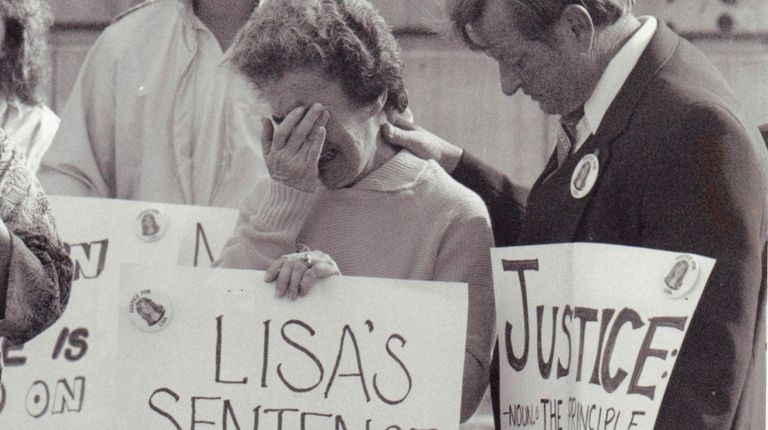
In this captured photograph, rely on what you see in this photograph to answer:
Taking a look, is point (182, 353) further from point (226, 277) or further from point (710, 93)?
point (710, 93)

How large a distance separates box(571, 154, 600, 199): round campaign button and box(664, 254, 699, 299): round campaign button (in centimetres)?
26

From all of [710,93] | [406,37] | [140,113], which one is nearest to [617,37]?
[710,93]

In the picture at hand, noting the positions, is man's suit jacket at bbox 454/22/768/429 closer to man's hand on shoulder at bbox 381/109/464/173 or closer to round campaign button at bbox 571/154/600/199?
round campaign button at bbox 571/154/600/199

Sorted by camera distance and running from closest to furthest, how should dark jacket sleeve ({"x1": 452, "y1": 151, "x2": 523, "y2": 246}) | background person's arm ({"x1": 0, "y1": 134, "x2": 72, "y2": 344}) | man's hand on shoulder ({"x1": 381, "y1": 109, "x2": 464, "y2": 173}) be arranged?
background person's arm ({"x1": 0, "y1": 134, "x2": 72, "y2": 344}), man's hand on shoulder ({"x1": 381, "y1": 109, "x2": 464, "y2": 173}), dark jacket sleeve ({"x1": 452, "y1": 151, "x2": 523, "y2": 246})

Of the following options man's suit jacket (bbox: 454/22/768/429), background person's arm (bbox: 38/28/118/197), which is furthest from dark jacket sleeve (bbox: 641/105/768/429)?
background person's arm (bbox: 38/28/118/197)

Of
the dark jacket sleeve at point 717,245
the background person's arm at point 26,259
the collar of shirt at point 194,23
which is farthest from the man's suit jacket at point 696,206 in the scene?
the collar of shirt at point 194,23

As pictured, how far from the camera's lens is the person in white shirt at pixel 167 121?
12.7 ft

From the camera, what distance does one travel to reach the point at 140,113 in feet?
12.8

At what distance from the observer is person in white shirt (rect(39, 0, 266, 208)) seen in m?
3.87

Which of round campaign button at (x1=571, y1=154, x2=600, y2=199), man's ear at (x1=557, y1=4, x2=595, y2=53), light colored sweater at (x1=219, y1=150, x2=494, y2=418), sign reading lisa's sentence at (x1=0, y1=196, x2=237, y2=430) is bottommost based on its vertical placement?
sign reading lisa's sentence at (x1=0, y1=196, x2=237, y2=430)

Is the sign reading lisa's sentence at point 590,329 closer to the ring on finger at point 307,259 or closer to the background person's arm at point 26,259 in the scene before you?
the ring on finger at point 307,259

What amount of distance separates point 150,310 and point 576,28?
92 cm

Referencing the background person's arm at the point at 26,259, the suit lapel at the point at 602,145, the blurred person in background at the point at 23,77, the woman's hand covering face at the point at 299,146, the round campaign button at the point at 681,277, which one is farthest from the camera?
the blurred person in background at the point at 23,77

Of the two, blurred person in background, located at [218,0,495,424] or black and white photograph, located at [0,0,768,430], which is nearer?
→ black and white photograph, located at [0,0,768,430]
